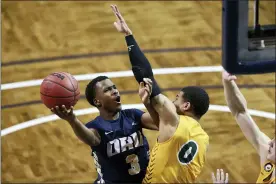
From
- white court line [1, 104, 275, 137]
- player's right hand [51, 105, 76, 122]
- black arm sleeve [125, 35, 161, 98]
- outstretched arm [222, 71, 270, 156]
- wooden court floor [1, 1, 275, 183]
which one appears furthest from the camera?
white court line [1, 104, 275, 137]

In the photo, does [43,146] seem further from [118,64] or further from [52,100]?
[52,100]

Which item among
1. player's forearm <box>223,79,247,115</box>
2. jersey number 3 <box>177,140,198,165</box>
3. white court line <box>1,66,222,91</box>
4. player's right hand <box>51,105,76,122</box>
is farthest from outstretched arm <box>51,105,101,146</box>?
white court line <box>1,66,222,91</box>

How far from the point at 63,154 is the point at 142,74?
3.77 meters

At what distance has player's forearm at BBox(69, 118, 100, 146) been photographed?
603 cm

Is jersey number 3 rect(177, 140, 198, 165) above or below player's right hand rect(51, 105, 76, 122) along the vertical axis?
below

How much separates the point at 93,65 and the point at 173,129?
550 centimetres

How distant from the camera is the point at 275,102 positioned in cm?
1066

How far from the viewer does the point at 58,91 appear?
20.9 ft

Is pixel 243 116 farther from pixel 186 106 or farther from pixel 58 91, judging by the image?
pixel 58 91

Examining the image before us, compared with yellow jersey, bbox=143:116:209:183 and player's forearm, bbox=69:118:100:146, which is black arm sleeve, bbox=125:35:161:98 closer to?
yellow jersey, bbox=143:116:209:183

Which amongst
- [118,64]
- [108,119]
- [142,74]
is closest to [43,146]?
[118,64]

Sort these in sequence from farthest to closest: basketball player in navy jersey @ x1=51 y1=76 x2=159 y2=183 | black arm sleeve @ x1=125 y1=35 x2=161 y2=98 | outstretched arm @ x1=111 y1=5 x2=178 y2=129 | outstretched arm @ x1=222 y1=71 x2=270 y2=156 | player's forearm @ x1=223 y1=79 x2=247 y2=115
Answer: basketball player in navy jersey @ x1=51 y1=76 x2=159 y2=183, outstretched arm @ x1=222 y1=71 x2=270 y2=156, player's forearm @ x1=223 y1=79 x2=247 y2=115, black arm sleeve @ x1=125 y1=35 x2=161 y2=98, outstretched arm @ x1=111 y1=5 x2=178 y2=129

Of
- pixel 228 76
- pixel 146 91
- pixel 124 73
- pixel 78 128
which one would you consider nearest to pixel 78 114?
pixel 124 73

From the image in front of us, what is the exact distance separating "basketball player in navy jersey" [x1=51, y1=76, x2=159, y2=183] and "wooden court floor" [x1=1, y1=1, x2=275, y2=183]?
2472mm
